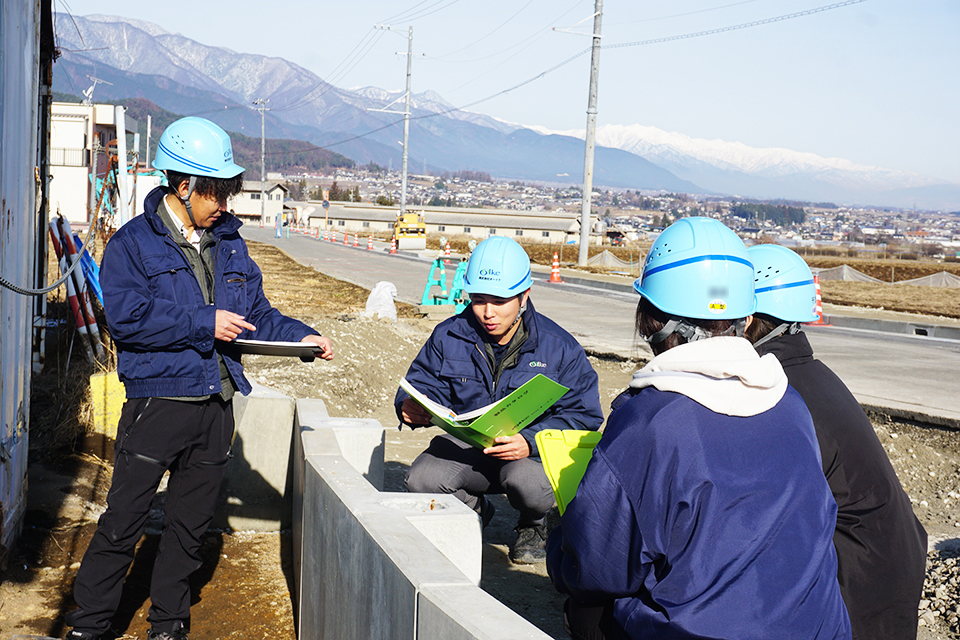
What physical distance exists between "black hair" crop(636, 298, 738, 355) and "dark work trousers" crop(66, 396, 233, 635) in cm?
206

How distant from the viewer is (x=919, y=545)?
2768 millimetres

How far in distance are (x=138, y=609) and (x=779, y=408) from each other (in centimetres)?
331

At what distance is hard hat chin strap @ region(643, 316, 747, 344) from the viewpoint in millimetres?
2213

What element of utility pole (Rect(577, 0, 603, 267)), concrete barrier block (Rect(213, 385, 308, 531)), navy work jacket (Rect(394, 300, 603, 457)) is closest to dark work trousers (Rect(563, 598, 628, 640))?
navy work jacket (Rect(394, 300, 603, 457))

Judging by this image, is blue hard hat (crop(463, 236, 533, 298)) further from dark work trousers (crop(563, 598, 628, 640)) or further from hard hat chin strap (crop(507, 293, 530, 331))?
dark work trousers (crop(563, 598, 628, 640))

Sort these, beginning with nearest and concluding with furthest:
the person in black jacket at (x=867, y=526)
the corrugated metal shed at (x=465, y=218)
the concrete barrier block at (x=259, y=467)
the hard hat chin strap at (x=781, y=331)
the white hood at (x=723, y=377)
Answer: the white hood at (x=723, y=377)
the person in black jacket at (x=867, y=526)
the hard hat chin strap at (x=781, y=331)
the concrete barrier block at (x=259, y=467)
the corrugated metal shed at (x=465, y=218)

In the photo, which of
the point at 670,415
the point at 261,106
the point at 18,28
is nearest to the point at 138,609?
the point at 18,28

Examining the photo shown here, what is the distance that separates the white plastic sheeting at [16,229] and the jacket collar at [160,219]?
0.89 m

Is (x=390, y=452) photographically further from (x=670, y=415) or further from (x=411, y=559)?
(x=670, y=415)

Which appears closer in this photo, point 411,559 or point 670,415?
point 670,415

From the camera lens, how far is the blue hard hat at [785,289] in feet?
10.2

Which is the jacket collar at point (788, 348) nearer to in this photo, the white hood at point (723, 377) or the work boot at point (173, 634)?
the white hood at point (723, 377)

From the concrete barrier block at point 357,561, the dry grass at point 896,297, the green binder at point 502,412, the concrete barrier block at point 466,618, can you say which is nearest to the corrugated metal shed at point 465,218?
the dry grass at point 896,297

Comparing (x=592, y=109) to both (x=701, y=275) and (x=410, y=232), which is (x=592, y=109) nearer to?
(x=410, y=232)
